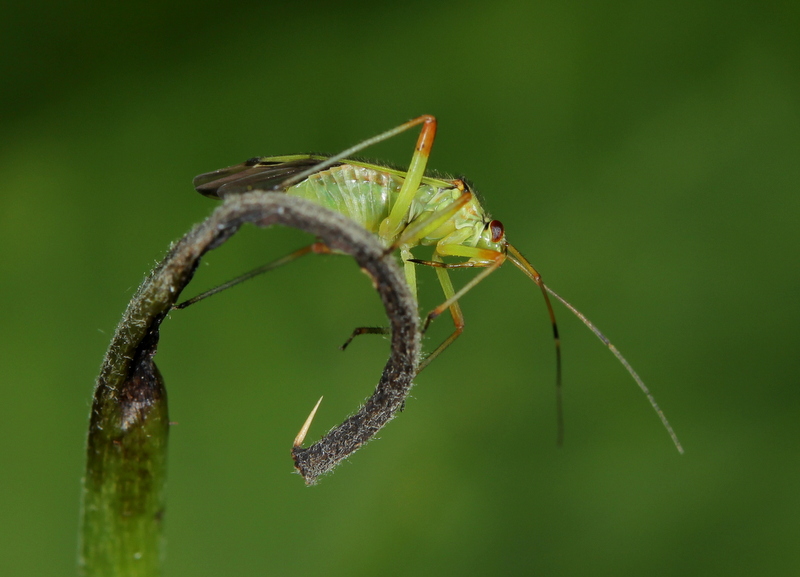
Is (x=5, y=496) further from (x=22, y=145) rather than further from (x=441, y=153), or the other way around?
(x=441, y=153)

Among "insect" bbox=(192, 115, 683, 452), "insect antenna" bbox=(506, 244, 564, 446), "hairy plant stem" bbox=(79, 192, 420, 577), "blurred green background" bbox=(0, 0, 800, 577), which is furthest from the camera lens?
"blurred green background" bbox=(0, 0, 800, 577)

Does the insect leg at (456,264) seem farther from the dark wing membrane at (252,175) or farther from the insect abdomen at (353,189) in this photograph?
the dark wing membrane at (252,175)

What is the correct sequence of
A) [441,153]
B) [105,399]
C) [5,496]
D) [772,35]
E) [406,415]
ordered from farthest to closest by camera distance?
[441,153], [772,35], [406,415], [5,496], [105,399]

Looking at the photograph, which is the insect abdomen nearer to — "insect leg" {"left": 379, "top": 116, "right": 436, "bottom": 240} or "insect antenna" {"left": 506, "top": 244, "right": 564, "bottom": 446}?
"insect leg" {"left": 379, "top": 116, "right": 436, "bottom": 240}

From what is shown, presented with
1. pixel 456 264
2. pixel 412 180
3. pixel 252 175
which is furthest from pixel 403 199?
pixel 252 175

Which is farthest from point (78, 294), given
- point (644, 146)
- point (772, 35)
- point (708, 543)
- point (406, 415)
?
point (772, 35)

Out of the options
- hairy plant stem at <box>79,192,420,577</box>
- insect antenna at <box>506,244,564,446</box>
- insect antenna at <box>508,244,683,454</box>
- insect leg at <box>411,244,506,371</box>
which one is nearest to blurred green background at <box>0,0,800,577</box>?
insect antenna at <box>506,244,564,446</box>
